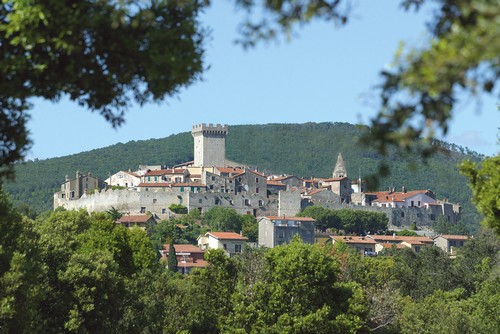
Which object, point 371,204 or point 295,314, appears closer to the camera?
point 295,314

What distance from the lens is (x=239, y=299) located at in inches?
2224

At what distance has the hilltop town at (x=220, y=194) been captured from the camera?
158m

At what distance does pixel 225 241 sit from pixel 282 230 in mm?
9867

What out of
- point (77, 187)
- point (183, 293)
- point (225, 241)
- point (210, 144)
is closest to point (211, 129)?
point (210, 144)

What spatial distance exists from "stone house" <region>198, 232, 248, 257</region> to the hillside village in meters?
0.11

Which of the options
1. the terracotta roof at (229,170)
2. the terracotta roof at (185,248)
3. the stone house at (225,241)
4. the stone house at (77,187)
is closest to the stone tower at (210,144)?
the terracotta roof at (229,170)

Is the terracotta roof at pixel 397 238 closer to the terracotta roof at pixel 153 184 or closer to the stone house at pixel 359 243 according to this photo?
the stone house at pixel 359 243

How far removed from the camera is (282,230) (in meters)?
149

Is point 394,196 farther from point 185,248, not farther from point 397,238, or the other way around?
point 185,248

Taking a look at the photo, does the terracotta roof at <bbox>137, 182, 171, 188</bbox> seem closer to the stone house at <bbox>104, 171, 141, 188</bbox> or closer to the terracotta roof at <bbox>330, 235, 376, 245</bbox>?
the stone house at <bbox>104, 171, 141, 188</bbox>

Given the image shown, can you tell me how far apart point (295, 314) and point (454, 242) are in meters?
110

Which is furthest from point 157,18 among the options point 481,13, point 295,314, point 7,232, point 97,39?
point 295,314

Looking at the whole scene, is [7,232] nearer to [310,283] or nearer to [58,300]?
[58,300]

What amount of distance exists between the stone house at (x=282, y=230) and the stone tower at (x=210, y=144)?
122 ft
